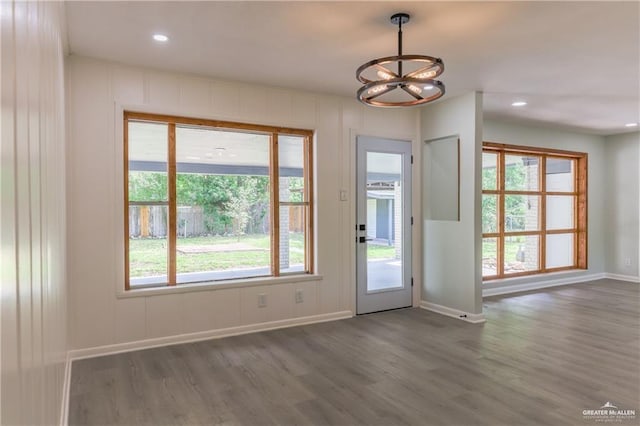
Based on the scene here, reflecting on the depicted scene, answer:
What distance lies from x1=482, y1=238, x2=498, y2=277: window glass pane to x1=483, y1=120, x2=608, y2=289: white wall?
307mm

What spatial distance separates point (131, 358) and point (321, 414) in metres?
1.96

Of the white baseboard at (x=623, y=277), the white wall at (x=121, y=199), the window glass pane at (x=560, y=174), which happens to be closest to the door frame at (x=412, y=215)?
the white wall at (x=121, y=199)

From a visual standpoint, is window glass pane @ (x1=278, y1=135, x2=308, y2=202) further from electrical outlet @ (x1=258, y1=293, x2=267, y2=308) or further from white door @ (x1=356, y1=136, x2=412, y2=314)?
electrical outlet @ (x1=258, y1=293, x2=267, y2=308)

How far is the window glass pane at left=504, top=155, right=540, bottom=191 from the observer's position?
6.77m

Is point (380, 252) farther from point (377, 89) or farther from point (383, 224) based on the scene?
point (377, 89)

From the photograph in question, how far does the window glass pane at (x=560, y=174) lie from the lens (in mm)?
7320

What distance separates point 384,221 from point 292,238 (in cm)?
129

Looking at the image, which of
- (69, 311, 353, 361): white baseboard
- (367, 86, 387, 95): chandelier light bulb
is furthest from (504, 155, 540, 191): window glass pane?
(367, 86, 387, 95): chandelier light bulb

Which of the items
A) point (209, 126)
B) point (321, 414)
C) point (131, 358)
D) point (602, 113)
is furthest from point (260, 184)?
point (602, 113)

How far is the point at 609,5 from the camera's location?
274cm

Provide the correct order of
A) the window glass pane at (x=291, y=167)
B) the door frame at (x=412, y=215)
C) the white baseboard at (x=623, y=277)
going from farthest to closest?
the white baseboard at (x=623, y=277) → the door frame at (x=412, y=215) → the window glass pane at (x=291, y=167)

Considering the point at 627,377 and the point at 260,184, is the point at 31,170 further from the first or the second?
the point at 627,377

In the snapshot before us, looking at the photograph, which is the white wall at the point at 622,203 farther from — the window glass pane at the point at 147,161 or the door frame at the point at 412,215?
the window glass pane at the point at 147,161

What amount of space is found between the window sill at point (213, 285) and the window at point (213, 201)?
0.09m
